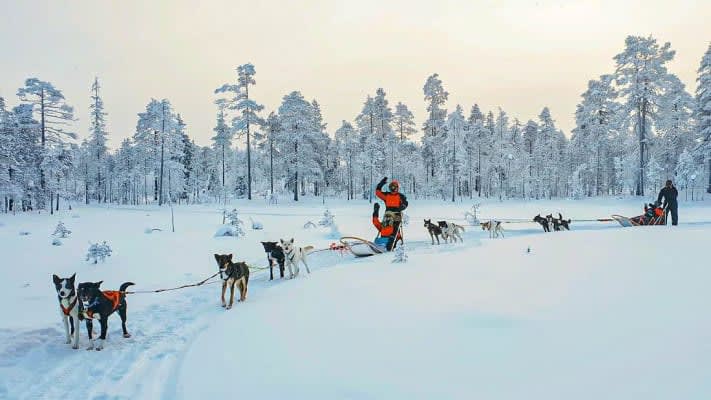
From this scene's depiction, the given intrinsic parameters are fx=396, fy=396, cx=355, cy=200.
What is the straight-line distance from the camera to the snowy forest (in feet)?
112

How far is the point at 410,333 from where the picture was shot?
15.3 ft

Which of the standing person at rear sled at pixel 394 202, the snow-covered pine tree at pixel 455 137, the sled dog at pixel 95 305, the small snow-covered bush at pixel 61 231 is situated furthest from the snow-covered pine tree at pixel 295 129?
the sled dog at pixel 95 305

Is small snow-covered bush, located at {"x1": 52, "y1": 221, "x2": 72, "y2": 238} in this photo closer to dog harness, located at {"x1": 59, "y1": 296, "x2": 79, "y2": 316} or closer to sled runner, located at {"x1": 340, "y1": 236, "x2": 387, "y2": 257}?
sled runner, located at {"x1": 340, "y1": 236, "x2": 387, "y2": 257}

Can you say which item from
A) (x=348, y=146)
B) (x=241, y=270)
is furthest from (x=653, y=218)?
(x=348, y=146)

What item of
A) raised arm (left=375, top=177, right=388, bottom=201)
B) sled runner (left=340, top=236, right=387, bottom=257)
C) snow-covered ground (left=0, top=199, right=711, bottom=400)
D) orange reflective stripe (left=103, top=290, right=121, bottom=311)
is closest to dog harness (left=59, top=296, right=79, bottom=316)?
orange reflective stripe (left=103, top=290, right=121, bottom=311)

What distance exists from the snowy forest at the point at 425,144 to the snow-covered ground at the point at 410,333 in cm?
3006

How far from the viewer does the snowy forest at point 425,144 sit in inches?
1341

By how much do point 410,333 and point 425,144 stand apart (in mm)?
51465

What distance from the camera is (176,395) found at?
3893 mm

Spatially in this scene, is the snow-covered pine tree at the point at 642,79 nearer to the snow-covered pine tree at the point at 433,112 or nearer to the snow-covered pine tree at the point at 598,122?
the snow-covered pine tree at the point at 598,122

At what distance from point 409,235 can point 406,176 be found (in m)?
37.4

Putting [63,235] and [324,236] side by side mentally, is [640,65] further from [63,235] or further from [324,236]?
[63,235]

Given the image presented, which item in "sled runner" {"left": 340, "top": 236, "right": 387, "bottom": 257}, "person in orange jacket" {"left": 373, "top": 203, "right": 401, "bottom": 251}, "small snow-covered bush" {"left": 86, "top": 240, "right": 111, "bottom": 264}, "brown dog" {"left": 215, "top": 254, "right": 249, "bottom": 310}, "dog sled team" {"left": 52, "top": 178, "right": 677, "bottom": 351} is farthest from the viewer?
"person in orange jacket" {"left": 373, "top": 203, "right": 401, "bottom": 251}

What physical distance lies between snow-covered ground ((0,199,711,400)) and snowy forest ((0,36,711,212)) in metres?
30.1
